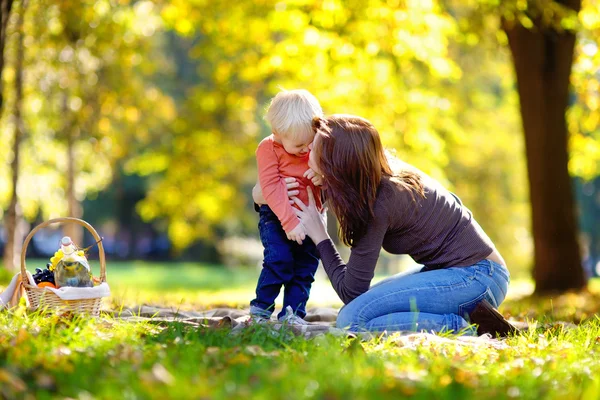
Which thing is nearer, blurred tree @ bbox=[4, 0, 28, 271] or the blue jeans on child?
the blue jeans on child

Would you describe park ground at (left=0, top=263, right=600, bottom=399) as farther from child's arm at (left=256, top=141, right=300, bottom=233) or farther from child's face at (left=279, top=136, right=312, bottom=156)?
child's face at (left=279, top=136, right=312, bottom=156)

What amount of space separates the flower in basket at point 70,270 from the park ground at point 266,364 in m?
0.27

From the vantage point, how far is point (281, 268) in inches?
183

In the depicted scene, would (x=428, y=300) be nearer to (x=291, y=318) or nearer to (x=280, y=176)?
(x=291, y=318)

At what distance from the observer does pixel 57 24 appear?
12406 millimetres

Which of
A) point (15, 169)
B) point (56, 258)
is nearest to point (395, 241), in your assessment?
point (56, 258)

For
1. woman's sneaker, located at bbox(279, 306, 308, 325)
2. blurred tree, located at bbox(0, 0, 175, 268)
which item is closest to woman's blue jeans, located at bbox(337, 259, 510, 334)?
woman's sneaker, located at bbox(279, 306, 308, 325)

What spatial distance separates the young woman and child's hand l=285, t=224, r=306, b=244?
3 cm

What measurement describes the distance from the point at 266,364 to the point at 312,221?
4.86ft

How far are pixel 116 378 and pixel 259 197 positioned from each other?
2126 millimetres

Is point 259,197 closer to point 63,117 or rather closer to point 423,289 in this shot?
point 423,289

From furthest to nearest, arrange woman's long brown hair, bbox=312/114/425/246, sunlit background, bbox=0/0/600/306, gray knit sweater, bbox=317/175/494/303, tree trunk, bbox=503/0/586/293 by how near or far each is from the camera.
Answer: tree trunk, bbox=503/0/586/293 → sunlit background, bbox=0/0/600/306 → gray knit sweater, bbox=317/175/494/303 → woman's long brown hair, bbox=312/114/425/246

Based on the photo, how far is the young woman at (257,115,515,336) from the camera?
13.3 ft

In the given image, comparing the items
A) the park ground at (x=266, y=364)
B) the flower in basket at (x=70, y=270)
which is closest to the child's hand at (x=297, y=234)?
the park ground at (x=266, y=364)
